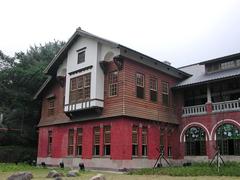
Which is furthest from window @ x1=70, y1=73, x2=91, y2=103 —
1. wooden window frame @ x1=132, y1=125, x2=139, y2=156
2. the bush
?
the bush

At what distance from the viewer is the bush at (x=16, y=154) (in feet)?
104

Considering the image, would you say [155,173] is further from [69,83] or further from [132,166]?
[69,83]

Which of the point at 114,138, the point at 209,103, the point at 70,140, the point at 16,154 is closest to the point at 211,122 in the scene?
the point at 209,103

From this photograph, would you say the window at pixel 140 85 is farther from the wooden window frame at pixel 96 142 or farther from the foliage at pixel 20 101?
the foliage at pixel 20 101

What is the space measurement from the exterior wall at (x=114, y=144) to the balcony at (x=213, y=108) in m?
1.97

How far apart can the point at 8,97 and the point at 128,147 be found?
57.7ft

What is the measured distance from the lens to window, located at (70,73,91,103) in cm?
2428

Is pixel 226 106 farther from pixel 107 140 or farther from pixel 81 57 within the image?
pixel 81 57

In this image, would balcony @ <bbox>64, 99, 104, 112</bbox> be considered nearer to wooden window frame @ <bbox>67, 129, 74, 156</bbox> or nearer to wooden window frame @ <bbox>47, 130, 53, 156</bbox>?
wooden window frame @ <bbox>67, 129, 74, 156</bbox>

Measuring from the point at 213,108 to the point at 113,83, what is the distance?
26.7 feet

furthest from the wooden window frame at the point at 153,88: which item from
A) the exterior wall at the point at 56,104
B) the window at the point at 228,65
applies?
the exterior wall at the point at 56,104

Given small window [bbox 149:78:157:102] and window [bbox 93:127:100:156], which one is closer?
window [bbox 93:127:100:156]

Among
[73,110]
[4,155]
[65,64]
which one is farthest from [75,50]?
[4,155]

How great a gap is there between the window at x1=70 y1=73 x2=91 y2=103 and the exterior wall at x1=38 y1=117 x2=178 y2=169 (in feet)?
6.49
